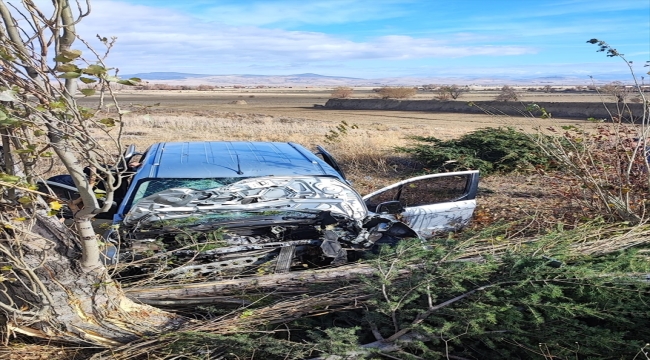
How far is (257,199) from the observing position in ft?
16.9

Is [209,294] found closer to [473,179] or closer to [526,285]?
[526,285]

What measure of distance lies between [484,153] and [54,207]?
431 inches

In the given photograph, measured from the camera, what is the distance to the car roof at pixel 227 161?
5148 mm

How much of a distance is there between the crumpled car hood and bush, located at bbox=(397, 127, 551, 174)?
21.5 feet

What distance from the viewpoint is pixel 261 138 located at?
18.5m

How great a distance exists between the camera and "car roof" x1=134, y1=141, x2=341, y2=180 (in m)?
5.15

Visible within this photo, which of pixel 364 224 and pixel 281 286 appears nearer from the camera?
pixel 281 286

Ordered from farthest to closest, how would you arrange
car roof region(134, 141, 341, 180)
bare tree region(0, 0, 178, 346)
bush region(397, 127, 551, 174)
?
bush region(397, 127, 551, 174) → car roof region(134, 141, 341, 180) → bare tree region(0, 0, 178, 346)

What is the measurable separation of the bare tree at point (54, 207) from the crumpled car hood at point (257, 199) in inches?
44.5

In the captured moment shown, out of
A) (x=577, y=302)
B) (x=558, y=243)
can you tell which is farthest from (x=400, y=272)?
(x=558, y=243)

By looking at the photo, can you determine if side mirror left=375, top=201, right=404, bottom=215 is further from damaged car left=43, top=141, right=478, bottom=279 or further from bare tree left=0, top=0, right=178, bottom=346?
bare tree left=0, top=0, right=178, bottom=346

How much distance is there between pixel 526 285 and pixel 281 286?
1.54 metres

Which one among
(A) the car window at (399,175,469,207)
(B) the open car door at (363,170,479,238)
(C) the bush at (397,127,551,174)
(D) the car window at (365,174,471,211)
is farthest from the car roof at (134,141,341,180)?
(C) the bush at (397,127,551,174)

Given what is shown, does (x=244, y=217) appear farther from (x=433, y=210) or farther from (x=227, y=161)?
(x=433, y=210)
